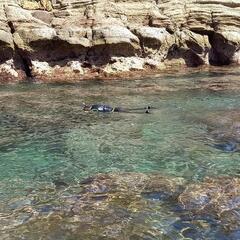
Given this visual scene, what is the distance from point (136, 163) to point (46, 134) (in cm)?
390

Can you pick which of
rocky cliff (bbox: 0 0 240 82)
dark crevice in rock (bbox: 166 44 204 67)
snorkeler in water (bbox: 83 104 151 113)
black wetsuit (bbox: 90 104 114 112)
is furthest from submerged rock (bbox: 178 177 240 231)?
dark crevice in rock (bbox: 166 44 204 67)

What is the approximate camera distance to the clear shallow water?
33.5 ft

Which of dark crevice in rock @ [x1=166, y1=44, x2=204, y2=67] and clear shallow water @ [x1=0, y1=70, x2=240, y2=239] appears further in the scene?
dark crevice in rock @ [x1=166, y1=44, x2=204, y2=67]

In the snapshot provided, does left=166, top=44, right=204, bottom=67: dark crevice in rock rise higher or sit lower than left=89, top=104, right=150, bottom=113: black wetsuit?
lower

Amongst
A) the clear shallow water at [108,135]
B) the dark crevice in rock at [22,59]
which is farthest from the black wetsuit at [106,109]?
the dark crevice in rock at [22,59]

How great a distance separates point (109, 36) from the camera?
25312 millimetres

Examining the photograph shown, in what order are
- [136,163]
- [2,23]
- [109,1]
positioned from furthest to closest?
[109,1] → [2,23] → [136,163]

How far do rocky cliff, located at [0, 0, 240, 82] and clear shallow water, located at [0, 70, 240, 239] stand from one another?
315cm

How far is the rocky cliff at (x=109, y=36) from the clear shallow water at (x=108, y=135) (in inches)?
124

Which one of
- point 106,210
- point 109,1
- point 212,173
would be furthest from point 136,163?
point 109,1

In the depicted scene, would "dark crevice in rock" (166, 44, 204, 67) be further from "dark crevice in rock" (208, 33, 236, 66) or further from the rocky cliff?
"dark crevice in rock" (208, 33, 236, 66)

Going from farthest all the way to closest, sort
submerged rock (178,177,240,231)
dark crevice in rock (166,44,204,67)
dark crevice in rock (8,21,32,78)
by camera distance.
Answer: dark crevice in rock (166,44,204,67)
dark crevice in rock (8,21,32,78)
submerged rock (178,177,240,231)

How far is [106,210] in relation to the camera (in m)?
7.95

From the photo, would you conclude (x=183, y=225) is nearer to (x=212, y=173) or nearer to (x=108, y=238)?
(x=108, y=238)
